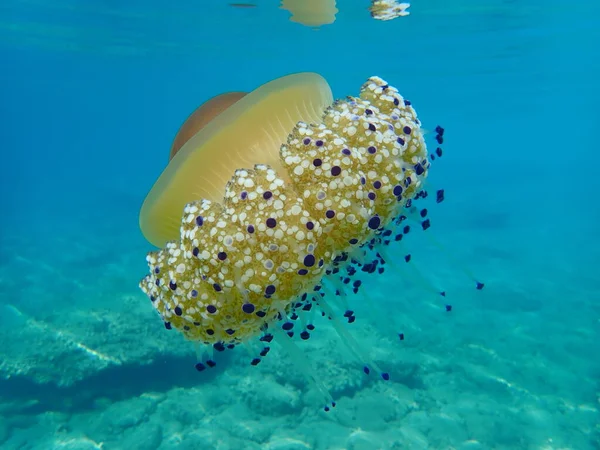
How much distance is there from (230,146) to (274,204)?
43 centimetres

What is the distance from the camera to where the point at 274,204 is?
1.98m

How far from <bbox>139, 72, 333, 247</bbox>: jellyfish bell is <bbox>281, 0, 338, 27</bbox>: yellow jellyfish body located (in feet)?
53.5

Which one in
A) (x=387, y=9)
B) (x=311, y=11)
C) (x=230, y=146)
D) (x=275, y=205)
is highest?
(x=311, y=11)

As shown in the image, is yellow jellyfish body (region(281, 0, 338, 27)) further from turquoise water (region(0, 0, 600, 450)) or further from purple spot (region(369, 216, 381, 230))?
purple spot (region(369, 216, 381, 230))

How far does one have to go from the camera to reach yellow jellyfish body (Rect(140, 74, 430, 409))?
1.95m

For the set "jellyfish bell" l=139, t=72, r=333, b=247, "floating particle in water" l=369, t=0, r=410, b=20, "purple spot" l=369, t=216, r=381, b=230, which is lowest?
"purple spot" l=369, t=216, r=381, b=230

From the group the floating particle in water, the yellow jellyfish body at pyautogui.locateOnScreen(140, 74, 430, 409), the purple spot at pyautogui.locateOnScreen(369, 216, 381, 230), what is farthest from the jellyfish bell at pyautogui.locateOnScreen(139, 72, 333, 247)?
the floating particle in water

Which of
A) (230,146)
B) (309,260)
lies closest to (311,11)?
(230,146)

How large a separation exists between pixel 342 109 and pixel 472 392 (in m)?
8.29

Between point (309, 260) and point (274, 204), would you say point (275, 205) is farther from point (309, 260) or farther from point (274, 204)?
point (309, 260)

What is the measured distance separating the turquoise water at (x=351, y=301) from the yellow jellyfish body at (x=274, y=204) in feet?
2.02

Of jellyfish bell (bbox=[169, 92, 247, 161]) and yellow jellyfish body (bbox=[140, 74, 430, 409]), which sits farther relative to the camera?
jellyfish bell (bbox=[169, 92, 247, 161])

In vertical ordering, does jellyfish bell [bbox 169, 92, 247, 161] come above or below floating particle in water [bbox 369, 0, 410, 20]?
below

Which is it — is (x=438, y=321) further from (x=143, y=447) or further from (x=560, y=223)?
(x=560, y=223)
